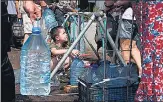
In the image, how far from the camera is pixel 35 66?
6.77 m

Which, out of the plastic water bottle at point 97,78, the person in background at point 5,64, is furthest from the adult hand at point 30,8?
the plastic water bottle at point 97,78

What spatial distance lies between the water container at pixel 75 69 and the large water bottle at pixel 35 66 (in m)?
0.44

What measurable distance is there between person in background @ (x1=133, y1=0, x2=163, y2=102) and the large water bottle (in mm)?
2520

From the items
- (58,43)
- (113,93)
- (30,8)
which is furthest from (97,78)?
(58,43)

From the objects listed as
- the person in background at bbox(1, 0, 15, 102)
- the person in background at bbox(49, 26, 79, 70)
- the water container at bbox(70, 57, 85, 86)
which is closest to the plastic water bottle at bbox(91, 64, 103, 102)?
the person in background at bbox(1, 0, 15, 102)

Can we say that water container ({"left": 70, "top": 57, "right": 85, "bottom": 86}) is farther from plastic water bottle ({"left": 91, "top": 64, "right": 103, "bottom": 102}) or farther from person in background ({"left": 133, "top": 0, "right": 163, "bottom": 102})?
person in background ({"left": 133, "top": 0, "right": 163, "bottom": 102})

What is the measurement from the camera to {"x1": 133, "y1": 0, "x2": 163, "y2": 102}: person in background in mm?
3984

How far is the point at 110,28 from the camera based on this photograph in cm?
880

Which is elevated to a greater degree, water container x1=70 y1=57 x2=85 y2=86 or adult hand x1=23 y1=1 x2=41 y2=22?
adult hand x1=23 y1=1 x2=41 y2=22

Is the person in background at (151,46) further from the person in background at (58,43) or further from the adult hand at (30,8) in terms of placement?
the person in background at (58,43)

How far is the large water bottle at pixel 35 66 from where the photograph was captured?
6477 millimetres

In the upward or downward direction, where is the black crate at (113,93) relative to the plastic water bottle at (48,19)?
downward

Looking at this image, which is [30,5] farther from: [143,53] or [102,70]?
[143,53]

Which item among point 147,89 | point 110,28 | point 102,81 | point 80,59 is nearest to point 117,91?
point 102,81
